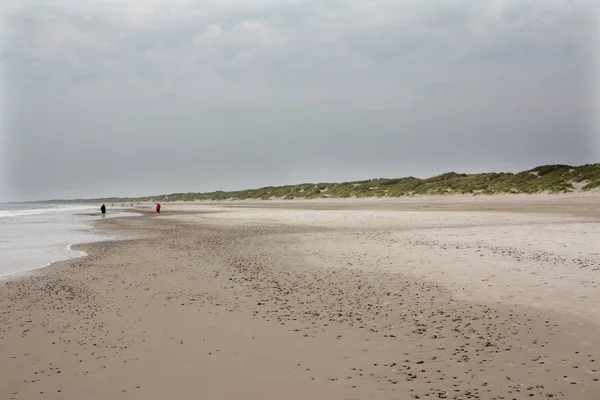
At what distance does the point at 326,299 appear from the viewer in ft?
32.6

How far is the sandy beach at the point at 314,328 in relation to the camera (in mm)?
5539

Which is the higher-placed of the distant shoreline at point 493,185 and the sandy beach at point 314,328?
the distant shoreline at point 493,185

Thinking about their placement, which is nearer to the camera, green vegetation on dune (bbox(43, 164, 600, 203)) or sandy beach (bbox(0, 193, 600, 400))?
sandy beach (bbox(0, 193, 600, 400))

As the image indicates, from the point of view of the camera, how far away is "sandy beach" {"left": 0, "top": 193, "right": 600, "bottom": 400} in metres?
5.54

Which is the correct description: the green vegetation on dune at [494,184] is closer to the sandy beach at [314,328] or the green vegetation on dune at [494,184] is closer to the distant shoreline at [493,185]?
the distant shoreline at [493,185]

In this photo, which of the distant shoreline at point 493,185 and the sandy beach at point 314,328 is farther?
the distant shoreline at point 493,185

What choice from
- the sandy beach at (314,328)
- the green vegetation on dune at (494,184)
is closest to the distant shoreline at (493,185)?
the green vegetation on dune at (494,184)

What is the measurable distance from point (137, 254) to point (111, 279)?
5716 millimetres

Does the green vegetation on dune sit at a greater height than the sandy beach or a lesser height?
greater

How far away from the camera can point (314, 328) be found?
786 centimetres

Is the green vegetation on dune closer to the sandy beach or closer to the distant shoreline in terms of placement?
the distant shoreline

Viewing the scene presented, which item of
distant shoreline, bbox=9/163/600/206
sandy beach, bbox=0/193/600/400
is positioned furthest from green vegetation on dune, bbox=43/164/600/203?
sandy beach, bbox=0/193/600/400

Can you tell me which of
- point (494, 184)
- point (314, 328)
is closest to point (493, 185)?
point (494, 184)

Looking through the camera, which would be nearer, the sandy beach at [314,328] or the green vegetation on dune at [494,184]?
the sandy beach at [314,328]
